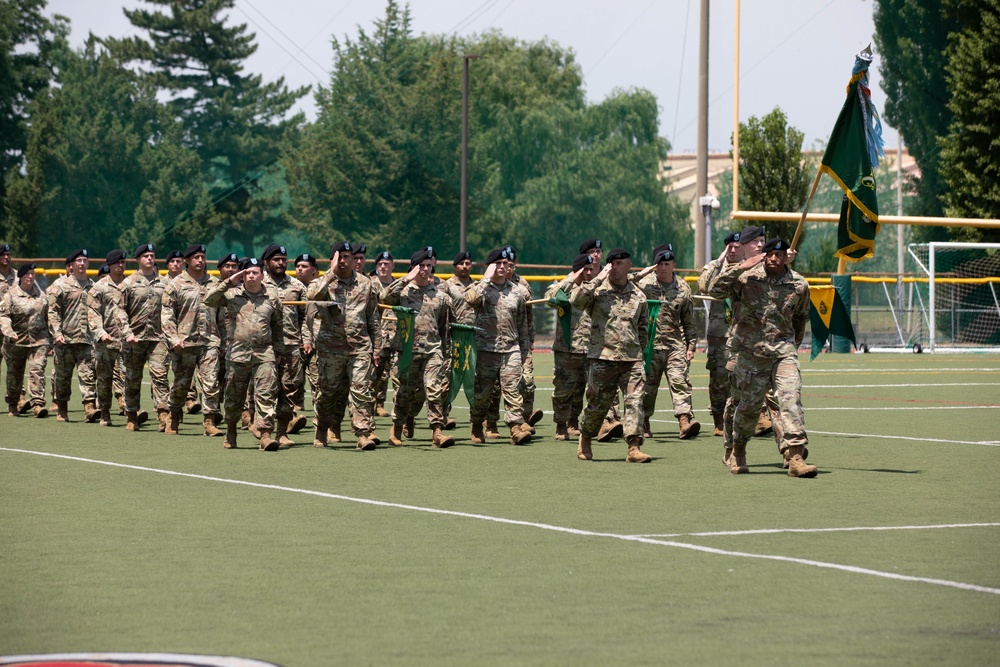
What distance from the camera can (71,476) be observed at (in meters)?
13.5

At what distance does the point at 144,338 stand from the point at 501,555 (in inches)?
436

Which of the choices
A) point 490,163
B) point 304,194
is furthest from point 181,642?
point 490,163

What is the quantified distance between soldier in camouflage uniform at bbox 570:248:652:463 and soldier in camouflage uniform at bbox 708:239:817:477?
1248 mm

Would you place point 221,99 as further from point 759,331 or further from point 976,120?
point 759,331

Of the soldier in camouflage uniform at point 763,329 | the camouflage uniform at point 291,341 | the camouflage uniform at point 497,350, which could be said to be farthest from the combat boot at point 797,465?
the camouflage uniform at point 291,341

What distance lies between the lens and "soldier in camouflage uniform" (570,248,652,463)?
14766mm

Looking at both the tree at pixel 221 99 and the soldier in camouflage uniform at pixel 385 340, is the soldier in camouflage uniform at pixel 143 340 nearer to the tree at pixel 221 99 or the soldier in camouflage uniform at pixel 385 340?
the soldier in camouflage uniform at pixel 385 340

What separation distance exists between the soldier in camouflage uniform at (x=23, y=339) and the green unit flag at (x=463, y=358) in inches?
272

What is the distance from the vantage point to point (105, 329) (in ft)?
65.3

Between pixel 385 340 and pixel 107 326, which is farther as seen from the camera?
pixel 107 326

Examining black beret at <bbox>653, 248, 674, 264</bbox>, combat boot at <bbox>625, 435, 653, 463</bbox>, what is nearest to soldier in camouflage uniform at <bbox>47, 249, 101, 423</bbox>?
black beret at <bbox>653, 248, 674, 264</bbox>

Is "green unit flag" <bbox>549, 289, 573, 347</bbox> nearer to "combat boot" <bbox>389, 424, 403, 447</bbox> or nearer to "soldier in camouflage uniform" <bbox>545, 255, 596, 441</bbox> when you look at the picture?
"soldier in camouflage uniform" <bbox>545, 255, 596, 441</bbox>

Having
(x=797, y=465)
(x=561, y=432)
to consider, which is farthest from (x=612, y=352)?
(x=561, y=432)

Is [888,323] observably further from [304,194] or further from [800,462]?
[304,194]
